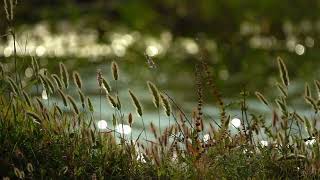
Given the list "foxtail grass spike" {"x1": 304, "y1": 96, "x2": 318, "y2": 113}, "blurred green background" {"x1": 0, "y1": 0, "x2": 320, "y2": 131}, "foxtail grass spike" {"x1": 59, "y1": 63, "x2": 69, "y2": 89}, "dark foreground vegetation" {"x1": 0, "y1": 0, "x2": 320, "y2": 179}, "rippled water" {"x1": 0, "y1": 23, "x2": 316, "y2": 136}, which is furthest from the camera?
"blurred green background" {"x1": 0, "y1": 0, "x2": 320, "y2": 131}

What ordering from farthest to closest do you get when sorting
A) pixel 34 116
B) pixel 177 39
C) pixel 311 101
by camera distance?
pixel 177 39 → pixel 311 101 → pixel 34 116

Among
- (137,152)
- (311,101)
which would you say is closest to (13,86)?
(137,152)

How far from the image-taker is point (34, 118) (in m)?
4.70

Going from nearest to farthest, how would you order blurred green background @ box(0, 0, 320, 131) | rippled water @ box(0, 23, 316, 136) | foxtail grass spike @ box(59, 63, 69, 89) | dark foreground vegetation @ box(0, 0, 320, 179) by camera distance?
1. dark foreground vegetation @ box(0, 0, 320, 179)
2. foxtail grass spike @ box(59, 63, 69, 89)
3. rippled water @ box(0, 23, 316, 136)
4. blurred green background @ box(0, 0, 320, 131)

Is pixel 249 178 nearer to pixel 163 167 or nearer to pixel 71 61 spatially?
pixel 163 167

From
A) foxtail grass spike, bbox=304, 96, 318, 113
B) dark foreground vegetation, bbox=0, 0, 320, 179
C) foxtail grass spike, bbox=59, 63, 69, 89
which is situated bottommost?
dark foreground vegetation, bbox=0, 0, 320, 179

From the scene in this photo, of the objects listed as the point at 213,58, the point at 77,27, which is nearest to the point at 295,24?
the point at 213,58

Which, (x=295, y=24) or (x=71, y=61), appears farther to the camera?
(x=295, y=24)

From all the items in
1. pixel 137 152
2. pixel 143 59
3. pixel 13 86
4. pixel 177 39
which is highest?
pixel 177 39

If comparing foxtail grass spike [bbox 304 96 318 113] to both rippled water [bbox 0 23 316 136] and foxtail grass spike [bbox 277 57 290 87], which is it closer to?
foxtail grass spike [bbox 277 57 290 87]

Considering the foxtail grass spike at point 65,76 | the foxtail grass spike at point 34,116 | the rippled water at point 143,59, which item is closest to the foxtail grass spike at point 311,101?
the foxtail grass spike at point 65,76

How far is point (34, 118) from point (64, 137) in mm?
249

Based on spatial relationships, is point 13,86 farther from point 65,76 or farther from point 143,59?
point 143,59

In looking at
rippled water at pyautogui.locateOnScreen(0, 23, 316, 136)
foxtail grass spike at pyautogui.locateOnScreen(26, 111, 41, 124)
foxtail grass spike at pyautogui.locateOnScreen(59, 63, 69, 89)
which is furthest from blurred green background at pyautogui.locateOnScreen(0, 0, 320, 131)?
foxtail grass spike at pyautogui.locateOnScreen(26, 111, 41, 124)
